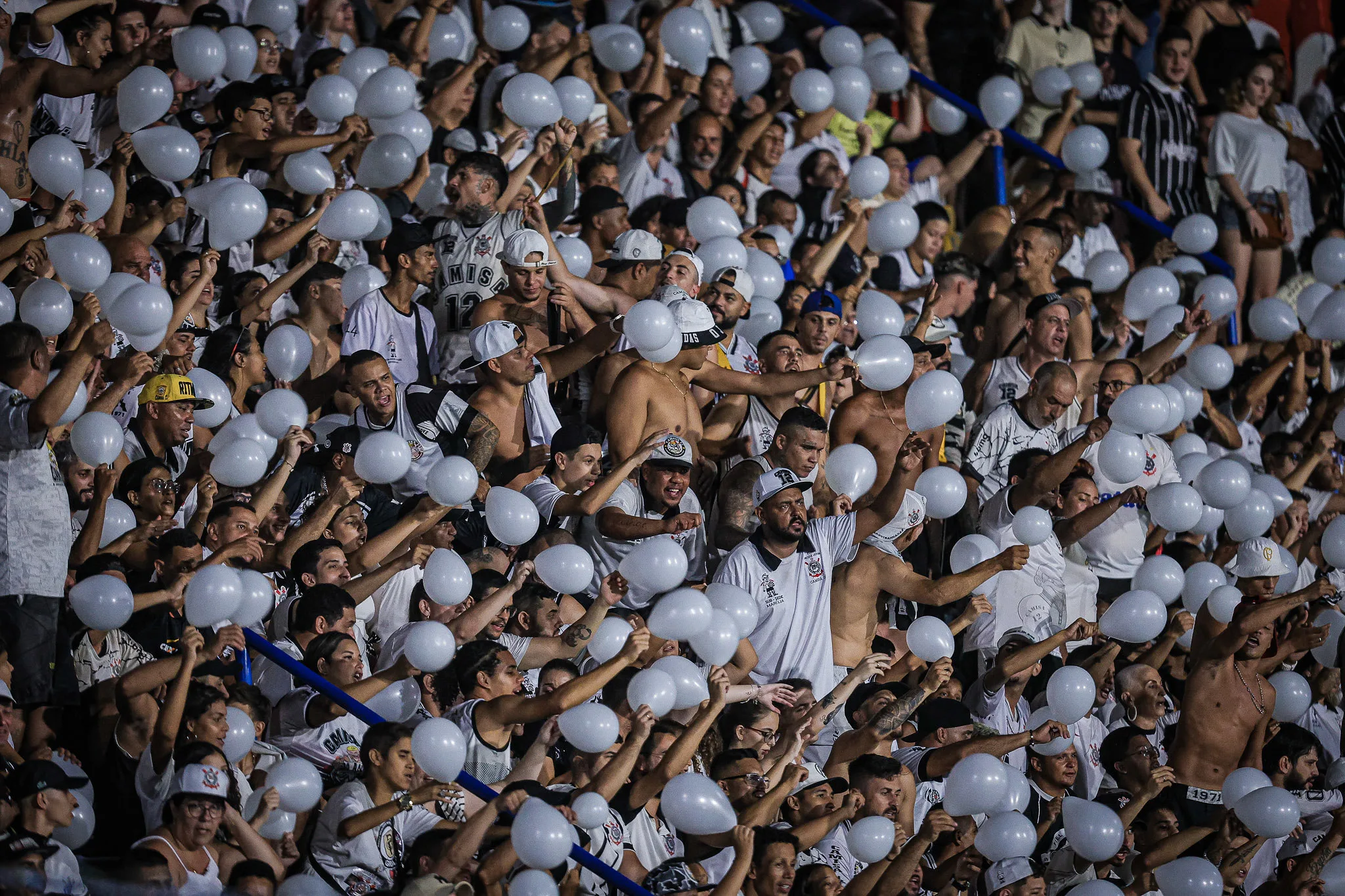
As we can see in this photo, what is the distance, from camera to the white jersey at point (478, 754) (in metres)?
5.54

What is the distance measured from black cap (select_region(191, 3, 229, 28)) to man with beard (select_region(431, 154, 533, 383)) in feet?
3.07

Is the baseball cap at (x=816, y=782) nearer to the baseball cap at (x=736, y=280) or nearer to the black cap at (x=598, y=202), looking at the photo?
the baseball cap at (x=736, y=280)

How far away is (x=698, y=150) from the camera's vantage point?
7680 mm

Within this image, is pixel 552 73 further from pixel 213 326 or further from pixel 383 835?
pixel 383 835

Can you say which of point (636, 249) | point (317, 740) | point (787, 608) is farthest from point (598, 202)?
point (317, 740)

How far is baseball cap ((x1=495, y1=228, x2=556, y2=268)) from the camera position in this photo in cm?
652

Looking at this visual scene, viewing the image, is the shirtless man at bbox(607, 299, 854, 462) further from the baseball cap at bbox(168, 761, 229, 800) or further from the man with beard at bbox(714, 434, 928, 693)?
the baseball cap at bbox(168, 761, 229, 800)

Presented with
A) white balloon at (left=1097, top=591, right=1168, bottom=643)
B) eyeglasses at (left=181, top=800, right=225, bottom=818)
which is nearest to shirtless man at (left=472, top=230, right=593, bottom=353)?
white balloon at (left=1097, top=591, right=1168, bottom=643)

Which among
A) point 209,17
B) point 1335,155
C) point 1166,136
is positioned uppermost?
point 209,17

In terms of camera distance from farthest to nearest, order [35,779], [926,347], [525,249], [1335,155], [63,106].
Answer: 1. [1335,155]
2. [926,347]
3. [63,106]
4. [525,249]
5. [35,779]

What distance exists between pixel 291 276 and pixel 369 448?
910 millimetres

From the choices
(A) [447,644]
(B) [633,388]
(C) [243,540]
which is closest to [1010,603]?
(B) [633,388]

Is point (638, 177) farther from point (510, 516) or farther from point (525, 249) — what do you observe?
point (510, 516)

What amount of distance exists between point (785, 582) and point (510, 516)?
873 millimetres
